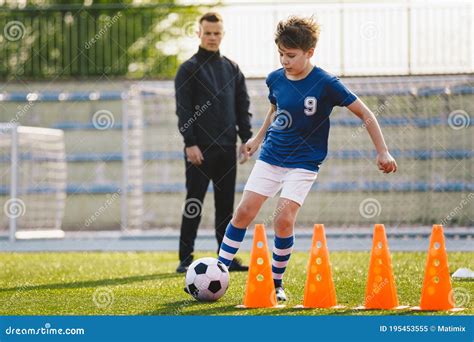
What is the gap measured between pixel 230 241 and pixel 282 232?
0.34 meters

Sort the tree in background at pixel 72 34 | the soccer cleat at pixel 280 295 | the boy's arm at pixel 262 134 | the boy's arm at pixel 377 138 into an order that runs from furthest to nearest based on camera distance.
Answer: the tree in background at pixel 72 34 → the boy's arm at pixel 262 134 → the soccer cleat at pixel 280 295 → the boy's arm at pixel 377 138

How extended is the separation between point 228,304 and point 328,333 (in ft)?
4.47

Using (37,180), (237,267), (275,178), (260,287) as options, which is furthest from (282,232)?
(37,180)

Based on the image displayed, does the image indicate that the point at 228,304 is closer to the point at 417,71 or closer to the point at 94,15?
the point at 417,71

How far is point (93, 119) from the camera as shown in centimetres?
1656

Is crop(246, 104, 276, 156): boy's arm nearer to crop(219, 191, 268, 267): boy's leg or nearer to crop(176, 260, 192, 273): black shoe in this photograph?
crop(219, 191, 268, 267): boy's leg

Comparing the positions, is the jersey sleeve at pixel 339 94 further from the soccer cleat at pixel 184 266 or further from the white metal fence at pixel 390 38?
the white metal fence at pixel 390 38

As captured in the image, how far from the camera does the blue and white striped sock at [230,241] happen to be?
20.1ft

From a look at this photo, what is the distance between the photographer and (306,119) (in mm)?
6059

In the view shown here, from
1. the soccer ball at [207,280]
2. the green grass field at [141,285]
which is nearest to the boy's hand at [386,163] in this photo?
the green grass field at [141,285]

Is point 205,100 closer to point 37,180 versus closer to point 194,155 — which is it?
point 194,155

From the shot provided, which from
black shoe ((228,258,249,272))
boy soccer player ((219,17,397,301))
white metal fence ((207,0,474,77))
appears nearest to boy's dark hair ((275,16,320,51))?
boy soccer player ((219,17,397,301))

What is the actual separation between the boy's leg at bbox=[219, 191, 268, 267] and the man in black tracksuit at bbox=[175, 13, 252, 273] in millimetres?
1573

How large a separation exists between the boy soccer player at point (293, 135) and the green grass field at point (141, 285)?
511 mm
